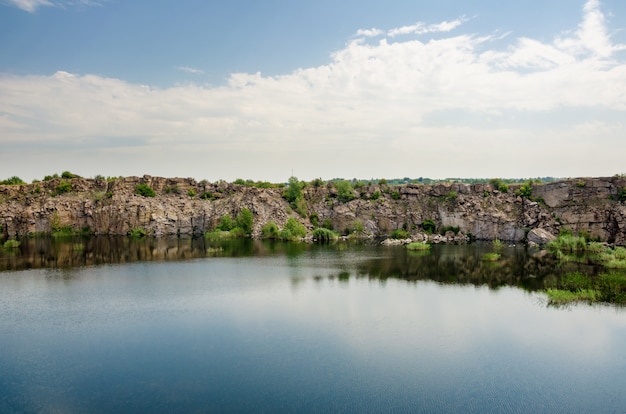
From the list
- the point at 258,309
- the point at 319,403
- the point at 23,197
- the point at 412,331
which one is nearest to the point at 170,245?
the point at 23,197

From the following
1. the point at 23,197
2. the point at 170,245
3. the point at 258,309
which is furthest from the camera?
the point at 23,197

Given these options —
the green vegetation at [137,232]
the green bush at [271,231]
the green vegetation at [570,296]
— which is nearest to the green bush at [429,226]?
the green bush at [271,231]

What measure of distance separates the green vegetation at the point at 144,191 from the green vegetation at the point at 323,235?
27.4m

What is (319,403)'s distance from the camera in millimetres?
15938

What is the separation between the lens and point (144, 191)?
7462cm

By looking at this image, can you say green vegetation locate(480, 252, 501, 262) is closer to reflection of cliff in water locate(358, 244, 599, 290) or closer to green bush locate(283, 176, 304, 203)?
reflection of cliff in water locate(358, 244, 599, 290)

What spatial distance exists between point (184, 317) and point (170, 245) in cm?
3518

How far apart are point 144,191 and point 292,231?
25892 mm

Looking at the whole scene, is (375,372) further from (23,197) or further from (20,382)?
(23,197)

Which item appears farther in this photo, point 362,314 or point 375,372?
point 362,314

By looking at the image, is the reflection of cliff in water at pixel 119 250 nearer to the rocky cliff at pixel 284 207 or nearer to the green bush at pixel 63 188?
the rocky cliff at pixel 284 207

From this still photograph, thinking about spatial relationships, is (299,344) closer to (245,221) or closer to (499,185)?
(245,221)

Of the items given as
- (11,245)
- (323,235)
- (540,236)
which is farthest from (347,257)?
(11,245)

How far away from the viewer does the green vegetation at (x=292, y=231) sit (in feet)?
211
